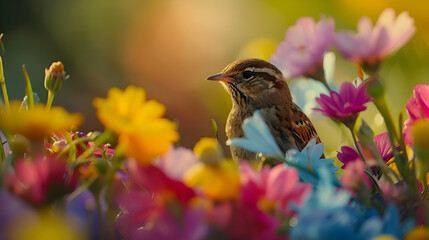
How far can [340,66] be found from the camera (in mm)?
2756

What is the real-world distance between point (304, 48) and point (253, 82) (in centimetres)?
101

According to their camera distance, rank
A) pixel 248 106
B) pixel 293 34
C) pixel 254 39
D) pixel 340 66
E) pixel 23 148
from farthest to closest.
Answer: pixel 254 39 → pixel 340 66 → pixel 248 106 → pixel 293 34 → pixel 23 148

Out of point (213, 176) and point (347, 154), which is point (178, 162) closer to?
point (213, 176)

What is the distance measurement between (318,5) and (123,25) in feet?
3.95

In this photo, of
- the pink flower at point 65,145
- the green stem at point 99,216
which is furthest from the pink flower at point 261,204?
the pink flower at point 65,145

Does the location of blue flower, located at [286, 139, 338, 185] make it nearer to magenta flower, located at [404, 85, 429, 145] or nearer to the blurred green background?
magenta flower, located at [404, 85, 429, 145]

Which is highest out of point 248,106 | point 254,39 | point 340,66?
point 254,39

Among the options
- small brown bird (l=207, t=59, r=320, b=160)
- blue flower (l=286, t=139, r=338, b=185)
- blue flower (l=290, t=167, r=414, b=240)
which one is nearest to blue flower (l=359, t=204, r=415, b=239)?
blue flower (l=290, t=167, r=414, b=240)

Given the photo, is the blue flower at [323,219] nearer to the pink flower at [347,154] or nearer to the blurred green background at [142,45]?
the pink flower at [347,154]

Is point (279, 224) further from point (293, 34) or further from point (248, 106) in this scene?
point (248, 106)

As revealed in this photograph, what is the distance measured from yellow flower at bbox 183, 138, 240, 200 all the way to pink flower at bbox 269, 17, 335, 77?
0.25 meters

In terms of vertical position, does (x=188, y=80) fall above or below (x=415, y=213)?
above

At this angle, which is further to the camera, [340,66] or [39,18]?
[39,18]

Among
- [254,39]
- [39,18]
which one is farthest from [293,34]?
[39,18]
